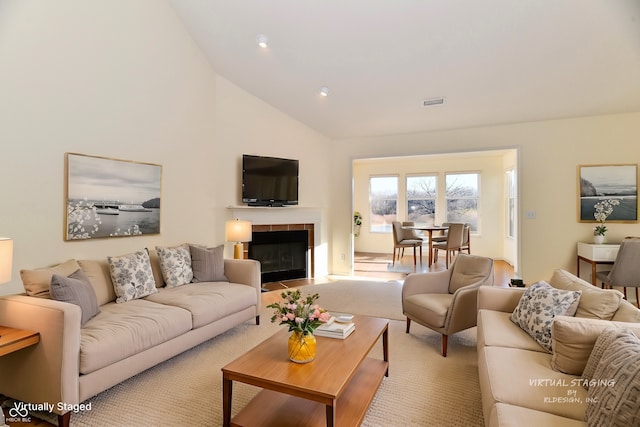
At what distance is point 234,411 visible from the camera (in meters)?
2.09

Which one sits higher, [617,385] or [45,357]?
[617,385]

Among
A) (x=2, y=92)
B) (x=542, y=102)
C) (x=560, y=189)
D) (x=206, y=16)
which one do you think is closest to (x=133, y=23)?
(x=206, y=16)

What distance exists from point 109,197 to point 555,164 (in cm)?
578

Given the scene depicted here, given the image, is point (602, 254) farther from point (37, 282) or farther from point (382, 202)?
point (37, 282)

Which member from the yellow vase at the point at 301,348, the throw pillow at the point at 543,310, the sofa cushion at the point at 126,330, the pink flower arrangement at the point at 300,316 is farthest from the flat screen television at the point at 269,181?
the throw pillow at the point at 543,310

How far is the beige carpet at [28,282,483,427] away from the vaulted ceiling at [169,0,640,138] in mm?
2929

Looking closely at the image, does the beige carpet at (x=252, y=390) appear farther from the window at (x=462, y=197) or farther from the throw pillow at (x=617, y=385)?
the window at (x=462, y=197)

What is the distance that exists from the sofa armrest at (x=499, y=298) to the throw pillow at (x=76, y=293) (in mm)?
2897

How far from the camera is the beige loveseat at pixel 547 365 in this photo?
1.39m

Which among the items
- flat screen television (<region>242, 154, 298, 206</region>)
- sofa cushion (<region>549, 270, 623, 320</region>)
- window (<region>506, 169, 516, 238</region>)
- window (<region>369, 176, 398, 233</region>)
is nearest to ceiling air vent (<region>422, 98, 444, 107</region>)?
flat screen television (<region>242, 154, 298, 206</region>)

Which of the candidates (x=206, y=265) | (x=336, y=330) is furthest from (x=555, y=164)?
(x=206, y=265)

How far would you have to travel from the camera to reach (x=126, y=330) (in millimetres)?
2275

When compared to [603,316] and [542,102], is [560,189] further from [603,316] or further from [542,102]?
[603,316]

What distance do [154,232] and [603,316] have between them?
12.9ft
